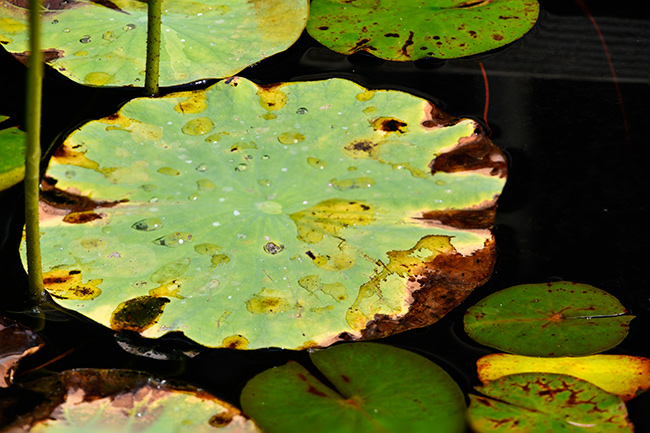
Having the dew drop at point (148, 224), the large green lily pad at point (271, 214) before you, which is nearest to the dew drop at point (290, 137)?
the large green lily pad at point (271, 214)

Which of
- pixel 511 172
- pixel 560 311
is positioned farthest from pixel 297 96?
pixel 560 311

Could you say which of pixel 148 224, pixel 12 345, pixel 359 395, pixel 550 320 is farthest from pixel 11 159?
pixel 550 320

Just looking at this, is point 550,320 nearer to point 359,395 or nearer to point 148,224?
point 359,395

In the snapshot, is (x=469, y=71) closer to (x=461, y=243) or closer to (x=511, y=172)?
(x=511, y=172)

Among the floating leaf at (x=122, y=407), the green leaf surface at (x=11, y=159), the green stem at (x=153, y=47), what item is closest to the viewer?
the floating leaf at (x=122, y=407)

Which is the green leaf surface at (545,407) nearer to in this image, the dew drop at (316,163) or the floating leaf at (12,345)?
the dew drop at (316,163)

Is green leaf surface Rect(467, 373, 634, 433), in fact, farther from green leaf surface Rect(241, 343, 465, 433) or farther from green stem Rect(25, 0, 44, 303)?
green stem Rect(25, 0, 44, 303)
